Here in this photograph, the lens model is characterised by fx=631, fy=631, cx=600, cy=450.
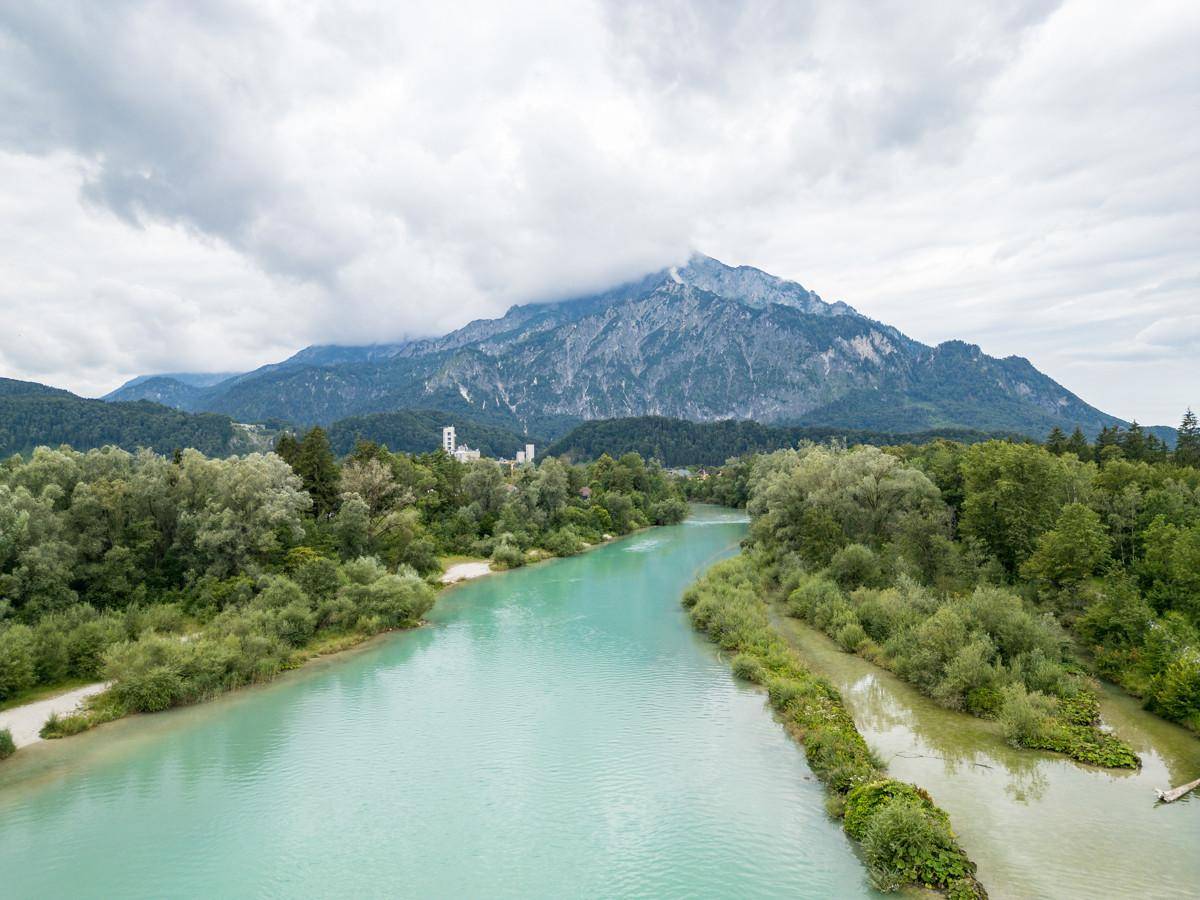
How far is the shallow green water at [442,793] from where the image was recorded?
50.6 ft

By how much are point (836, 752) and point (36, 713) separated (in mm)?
29284

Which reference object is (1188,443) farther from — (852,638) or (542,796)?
(542,796)

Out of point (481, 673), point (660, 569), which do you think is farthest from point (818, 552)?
point (481, 673)

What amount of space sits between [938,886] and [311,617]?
3021 cm

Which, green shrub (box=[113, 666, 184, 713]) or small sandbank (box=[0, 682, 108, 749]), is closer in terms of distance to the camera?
small sandbank (box=[0, 682, 108, 749])

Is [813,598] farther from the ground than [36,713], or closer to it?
farther from the ground

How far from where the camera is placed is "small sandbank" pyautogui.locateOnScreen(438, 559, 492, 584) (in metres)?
52.2

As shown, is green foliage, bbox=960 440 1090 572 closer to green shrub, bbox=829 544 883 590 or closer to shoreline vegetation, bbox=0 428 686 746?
green shrub, bbox=829 544 883 590

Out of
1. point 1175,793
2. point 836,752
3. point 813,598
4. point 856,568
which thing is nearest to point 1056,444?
point 856,568

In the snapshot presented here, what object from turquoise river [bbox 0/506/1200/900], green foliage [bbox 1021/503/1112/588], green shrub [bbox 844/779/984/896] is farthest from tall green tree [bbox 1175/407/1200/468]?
green shrub [bbox 844/779/984/896]

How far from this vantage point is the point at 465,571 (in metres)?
55.3

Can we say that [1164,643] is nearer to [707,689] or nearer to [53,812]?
[707,689]

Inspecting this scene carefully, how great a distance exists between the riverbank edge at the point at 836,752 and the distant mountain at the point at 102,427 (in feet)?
538

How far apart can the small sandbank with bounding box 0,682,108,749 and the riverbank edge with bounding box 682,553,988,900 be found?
2709cm
